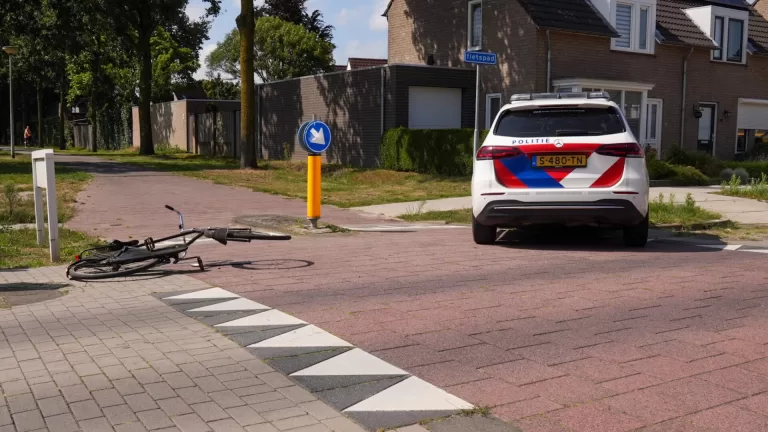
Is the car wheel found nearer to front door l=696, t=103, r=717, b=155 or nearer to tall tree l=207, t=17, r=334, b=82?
front door l=696, t=103, r=717, b=155

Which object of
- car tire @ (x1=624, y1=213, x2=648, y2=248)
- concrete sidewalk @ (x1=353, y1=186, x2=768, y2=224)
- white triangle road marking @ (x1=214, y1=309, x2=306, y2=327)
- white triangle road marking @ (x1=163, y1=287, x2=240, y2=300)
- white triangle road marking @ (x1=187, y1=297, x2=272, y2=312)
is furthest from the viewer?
concrete sidewalk @ (x1=353, y1=186, x2=768, y2=224)

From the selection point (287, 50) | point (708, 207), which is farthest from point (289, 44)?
point (708, 207)

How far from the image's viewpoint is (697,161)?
22766 millimetres

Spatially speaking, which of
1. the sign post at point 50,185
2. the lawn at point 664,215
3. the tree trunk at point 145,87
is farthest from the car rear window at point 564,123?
the tree trunk at point 145,87

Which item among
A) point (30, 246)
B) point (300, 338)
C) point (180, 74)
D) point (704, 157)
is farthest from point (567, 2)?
point (180, 74)

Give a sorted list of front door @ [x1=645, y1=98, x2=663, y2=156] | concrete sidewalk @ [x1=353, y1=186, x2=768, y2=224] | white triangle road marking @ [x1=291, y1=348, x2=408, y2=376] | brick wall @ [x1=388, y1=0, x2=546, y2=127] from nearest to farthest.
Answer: white triangle road marking @ [x1=291, y1=348, x2=408, y2=376]
concrete sidewalk @ [x1=353, y1=186, x2=768, y2=224]
brick wall @ [x1=388, y1=0, x2=546, y2=127]
front door @ [x1=645, y1=98, x2=663, y2=156]

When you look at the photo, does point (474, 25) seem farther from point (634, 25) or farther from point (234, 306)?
point (234, 306)

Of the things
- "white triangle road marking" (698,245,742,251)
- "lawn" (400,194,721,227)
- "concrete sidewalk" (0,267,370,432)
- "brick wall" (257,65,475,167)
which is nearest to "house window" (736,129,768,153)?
"brick wall" (257,65,475,167)

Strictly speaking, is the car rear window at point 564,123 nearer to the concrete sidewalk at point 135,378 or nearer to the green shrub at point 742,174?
the concrete sidewalk at point 135,378

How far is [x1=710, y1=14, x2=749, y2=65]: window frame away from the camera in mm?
28884

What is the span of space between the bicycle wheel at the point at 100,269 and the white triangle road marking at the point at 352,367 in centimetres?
373

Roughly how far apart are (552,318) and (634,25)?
2316cm

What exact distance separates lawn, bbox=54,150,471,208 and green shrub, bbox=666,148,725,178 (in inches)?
261

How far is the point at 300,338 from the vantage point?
17.3 ft
